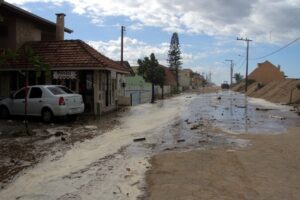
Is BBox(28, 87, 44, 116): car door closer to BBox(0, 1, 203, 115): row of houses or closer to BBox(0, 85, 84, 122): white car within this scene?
BBox(0, 85, 84, 122): white car

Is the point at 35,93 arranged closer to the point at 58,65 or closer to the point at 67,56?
the point at 58,65

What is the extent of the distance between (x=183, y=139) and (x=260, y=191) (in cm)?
692

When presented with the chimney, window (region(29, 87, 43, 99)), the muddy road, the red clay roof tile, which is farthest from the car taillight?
the chimney

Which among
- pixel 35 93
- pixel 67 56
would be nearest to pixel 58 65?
pixel 67 56

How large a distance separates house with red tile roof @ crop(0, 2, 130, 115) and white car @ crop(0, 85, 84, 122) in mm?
2648

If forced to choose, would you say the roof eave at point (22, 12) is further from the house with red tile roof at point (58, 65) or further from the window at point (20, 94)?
the window at point (20, 94)

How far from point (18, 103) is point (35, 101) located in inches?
46.6

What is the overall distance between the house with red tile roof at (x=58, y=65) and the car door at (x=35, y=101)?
268 cm

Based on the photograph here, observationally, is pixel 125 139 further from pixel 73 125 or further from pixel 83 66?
pixel 83 66

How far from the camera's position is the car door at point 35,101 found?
19.3 meters

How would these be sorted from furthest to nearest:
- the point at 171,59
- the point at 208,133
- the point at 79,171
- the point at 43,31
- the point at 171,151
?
the point at 171,59, the point at 43,31, the point at 208,133, the point at 171,151, the point at 79,171

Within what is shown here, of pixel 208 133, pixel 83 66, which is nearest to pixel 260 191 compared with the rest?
pixel 208 133

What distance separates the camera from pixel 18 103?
20.2 m

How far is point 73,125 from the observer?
18.8 m
